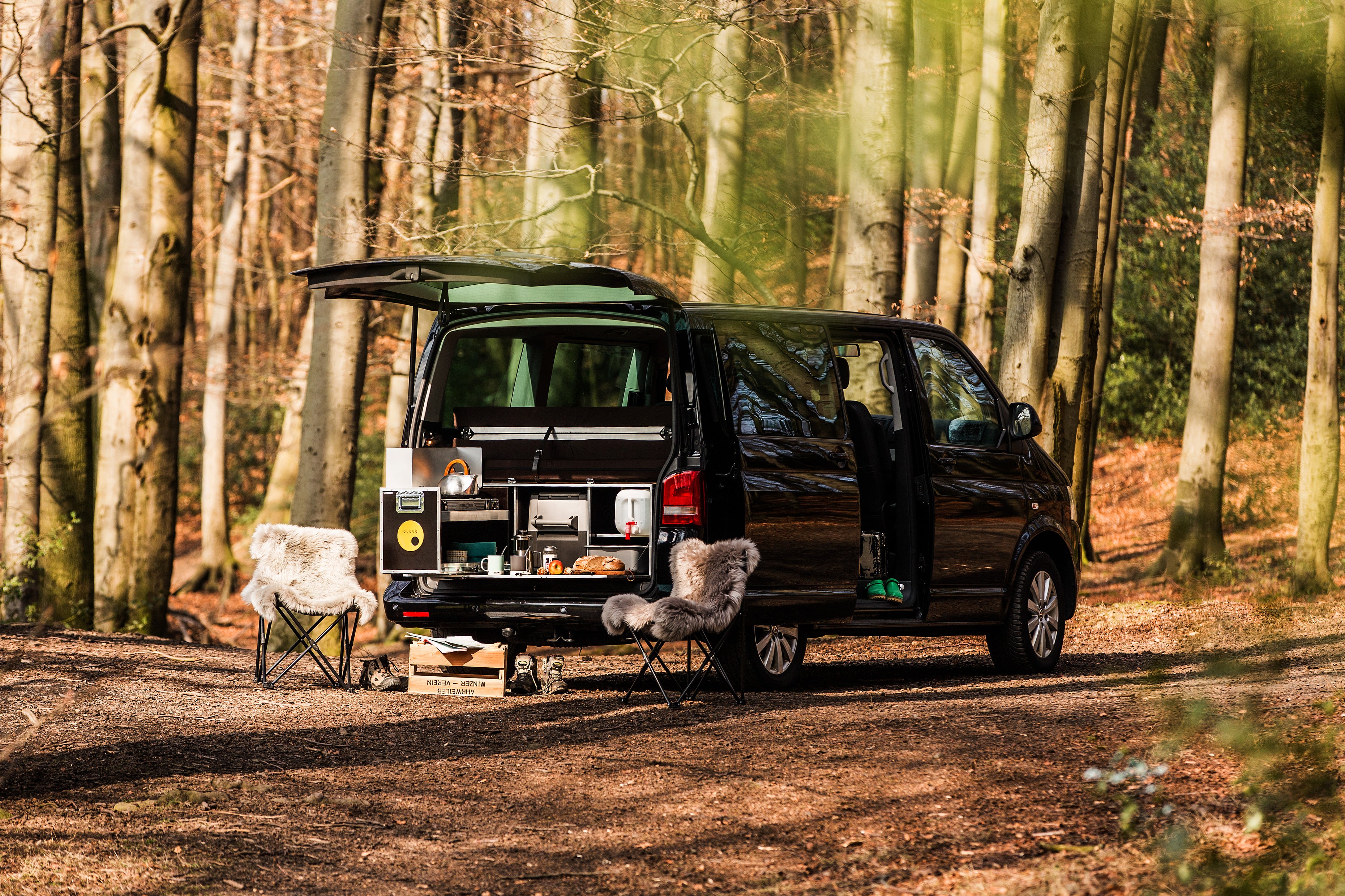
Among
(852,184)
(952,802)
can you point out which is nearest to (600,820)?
(952,802)

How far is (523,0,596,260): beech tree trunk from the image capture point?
1302 centimetres

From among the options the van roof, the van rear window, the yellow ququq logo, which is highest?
the van roof

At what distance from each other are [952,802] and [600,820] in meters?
1.22

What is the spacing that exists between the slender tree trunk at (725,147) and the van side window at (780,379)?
4723 mm

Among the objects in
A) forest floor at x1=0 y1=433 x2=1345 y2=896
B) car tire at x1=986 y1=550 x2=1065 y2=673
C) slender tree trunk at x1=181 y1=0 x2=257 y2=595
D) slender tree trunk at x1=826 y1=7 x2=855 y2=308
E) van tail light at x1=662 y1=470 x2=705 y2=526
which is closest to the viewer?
forest floor at x1=0 y1=433 x2=1345 y2=896

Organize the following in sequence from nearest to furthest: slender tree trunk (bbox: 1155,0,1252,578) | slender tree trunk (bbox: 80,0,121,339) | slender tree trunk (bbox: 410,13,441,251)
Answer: slender tree trunk (bbox: 410,13,441,251)
slender tree trunk (bbox: 80,0,121,339)
slender tree trunk (bbox: 1155,0,1252,578)

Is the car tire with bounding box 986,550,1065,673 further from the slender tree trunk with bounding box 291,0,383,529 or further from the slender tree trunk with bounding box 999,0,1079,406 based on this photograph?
the slender tree trunk with bounding box 291,0,383,529

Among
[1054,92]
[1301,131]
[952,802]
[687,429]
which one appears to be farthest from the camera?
[1054,92]

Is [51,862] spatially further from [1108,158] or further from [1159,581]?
[1159,581]

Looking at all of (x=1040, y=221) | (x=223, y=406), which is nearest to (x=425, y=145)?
(x=1040, y=221)

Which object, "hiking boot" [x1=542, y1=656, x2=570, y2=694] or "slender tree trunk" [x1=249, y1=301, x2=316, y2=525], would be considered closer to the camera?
"hiking boot" [x1=542, y1=656, x2=570, y2=694]

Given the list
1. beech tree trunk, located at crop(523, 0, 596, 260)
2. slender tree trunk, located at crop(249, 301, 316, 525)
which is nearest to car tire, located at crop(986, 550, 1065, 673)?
beech tree trunk, located at crop(523, 0, 596, 260)

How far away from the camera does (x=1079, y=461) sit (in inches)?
658

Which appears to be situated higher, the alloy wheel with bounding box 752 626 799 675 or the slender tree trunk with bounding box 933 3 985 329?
the slender tree trunk with bounding box 933 3 985 329
